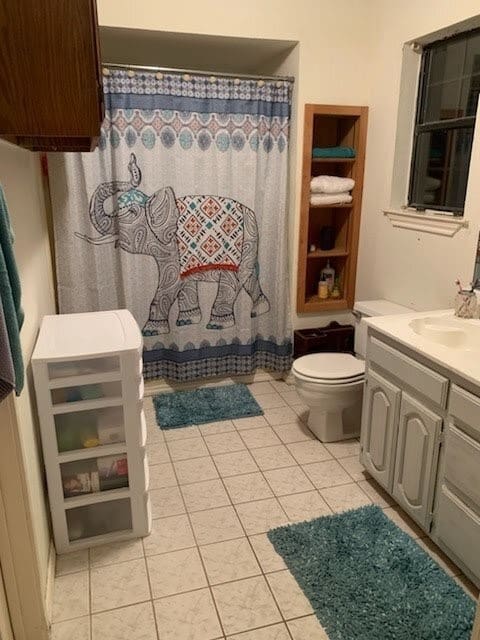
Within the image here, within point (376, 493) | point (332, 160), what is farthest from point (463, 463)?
point (332, 160)

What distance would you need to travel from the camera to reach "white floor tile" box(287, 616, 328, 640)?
5.44ft

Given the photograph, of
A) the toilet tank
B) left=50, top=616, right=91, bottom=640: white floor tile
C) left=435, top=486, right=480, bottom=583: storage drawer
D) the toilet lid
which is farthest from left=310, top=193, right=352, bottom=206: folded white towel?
left=50, top=616, right=91, bottom=640: white floor tile

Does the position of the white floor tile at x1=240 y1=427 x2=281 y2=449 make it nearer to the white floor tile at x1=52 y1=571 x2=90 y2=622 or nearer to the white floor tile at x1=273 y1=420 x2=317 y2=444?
the white floor tile at x1=273 y1=420 x2=317 y2=444

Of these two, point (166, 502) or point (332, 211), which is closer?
point (166, 502)

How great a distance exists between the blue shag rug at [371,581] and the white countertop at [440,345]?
2.62ft

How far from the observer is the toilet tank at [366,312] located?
290cm

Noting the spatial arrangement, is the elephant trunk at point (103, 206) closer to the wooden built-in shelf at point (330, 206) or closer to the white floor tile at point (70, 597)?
the wooden built-in shelf at point (330, 206)

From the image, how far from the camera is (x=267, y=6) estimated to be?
2836 mm

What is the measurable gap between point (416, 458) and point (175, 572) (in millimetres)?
1072

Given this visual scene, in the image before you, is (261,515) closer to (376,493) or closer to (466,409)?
(376,493)

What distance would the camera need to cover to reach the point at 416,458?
2.03 meters

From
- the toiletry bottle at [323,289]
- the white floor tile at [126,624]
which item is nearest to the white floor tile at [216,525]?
the white floor tile at [126,624]

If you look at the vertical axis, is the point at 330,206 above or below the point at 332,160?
below

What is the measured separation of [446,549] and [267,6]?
2931 millimetres
